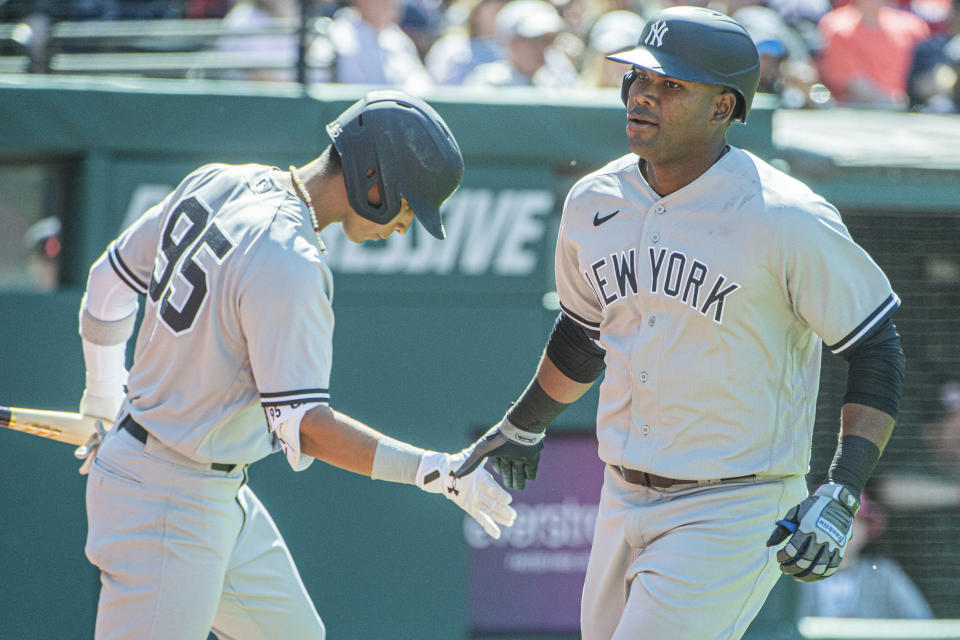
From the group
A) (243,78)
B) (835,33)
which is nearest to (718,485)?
(243,78)

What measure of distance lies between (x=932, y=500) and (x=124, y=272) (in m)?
4.70

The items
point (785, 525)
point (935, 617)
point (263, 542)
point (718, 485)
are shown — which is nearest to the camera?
point (785, 525)

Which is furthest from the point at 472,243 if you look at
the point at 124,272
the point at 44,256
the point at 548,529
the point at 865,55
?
the point at 865,55

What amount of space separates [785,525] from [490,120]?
307 cm

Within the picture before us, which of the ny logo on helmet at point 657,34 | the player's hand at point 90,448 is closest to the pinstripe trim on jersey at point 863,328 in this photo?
the ny logo on helmet at point 657,34

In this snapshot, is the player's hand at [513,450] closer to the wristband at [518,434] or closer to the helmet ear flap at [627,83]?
the wristband at [518,434]

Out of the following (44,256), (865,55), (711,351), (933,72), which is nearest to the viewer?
(711,351)

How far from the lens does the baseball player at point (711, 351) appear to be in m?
2.90

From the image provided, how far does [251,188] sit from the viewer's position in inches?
128

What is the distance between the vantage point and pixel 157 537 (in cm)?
321

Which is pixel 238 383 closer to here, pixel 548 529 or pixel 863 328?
pixel 863 328

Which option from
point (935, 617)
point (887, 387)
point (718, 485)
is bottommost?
point (935, 617)

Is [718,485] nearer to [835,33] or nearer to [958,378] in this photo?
[958,378]

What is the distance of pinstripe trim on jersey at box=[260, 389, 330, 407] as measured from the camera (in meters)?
2.98
